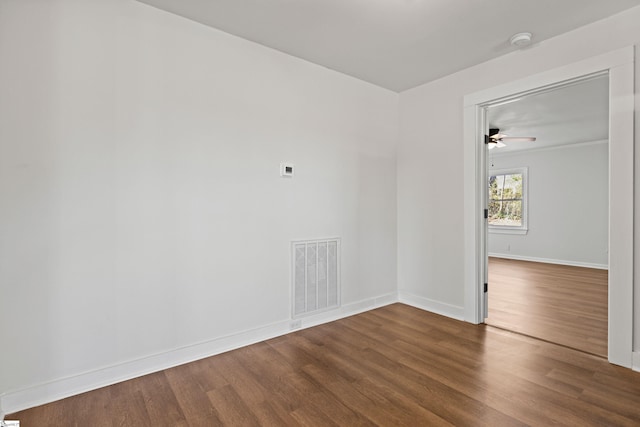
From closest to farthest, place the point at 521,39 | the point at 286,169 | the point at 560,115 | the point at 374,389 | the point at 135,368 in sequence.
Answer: the point at 374,389, the point at 135,368, the point at 521,39, the point at 286,169, the point at 560,115

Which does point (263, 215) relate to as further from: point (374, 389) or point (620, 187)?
point (620, 187)

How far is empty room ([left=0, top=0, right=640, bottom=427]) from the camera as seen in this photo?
1.82m

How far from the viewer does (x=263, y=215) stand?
275 cm

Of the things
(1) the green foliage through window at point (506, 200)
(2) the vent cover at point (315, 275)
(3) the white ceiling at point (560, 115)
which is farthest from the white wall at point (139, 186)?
(1) the green foliage through window at point (506, 200)

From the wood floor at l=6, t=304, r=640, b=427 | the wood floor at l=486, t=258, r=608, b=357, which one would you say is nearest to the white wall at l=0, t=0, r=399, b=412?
the wood floor at l=6, t=304, r=640, b=427

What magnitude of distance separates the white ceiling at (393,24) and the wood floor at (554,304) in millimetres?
2553

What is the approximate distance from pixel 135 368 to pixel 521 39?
3812 millimetres

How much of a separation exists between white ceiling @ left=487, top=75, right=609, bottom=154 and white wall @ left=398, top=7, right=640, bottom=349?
1.33 ft

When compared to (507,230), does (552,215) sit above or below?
above

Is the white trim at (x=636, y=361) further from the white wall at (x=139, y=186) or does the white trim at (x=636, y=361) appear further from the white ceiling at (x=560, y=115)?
the white wall at (x=139, y=186)

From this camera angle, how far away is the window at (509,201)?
7.04 metres

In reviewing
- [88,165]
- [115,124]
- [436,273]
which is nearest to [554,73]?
[436,273]

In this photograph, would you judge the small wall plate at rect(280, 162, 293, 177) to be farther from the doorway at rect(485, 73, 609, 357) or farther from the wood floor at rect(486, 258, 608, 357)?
the wood floor at rect(486, 258, 608, 357)

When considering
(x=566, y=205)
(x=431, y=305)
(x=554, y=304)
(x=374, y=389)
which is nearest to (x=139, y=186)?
(x=374, y=389)
